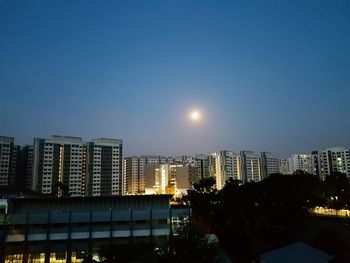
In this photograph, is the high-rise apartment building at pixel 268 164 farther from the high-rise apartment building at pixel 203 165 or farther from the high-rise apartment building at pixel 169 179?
the high-rise apartment building at pixel 169 179

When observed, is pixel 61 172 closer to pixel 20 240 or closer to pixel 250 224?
pixel 20 240

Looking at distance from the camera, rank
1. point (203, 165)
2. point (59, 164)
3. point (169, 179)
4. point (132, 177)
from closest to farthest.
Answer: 1. point (59, 164)
2. point (169, 179)
3. point (132, 177)
4. point (203, 165)

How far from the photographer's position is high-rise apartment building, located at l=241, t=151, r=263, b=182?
12850 cm

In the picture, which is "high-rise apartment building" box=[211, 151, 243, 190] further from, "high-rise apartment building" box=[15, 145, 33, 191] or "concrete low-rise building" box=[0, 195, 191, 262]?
"concrete low-rise building" box=[0, 195, 191, 262]

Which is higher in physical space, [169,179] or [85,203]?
[169,179]

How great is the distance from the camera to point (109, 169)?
303 ft

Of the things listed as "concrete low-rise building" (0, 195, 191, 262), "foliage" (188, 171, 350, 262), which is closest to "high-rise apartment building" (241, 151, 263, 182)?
"foliage" (188, 171, 350, 262)

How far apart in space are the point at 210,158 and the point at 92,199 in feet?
312

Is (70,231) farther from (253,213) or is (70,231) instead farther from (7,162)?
(7,162)

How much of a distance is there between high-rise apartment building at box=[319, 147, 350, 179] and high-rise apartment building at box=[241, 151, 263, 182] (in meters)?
27.2

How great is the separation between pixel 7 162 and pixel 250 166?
302ft

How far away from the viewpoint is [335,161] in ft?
350

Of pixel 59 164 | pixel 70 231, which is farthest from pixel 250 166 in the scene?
pixel 70 231

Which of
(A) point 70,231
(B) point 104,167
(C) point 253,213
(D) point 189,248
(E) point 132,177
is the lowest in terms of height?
(A) point 70,231
